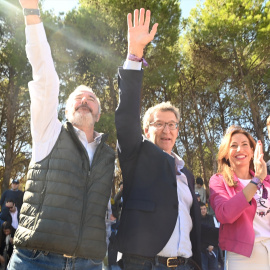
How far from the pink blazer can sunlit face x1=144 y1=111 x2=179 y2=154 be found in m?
0.46

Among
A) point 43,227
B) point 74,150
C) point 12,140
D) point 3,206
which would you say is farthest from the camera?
point 12,140

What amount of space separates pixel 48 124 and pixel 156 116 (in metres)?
0.72

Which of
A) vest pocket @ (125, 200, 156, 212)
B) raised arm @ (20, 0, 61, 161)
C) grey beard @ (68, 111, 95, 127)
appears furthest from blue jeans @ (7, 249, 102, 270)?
grey beard @ (68, 111, 95, 127)

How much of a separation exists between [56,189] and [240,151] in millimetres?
1322

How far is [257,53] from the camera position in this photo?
1404 centimetres

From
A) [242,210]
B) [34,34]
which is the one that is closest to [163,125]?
[242,210]

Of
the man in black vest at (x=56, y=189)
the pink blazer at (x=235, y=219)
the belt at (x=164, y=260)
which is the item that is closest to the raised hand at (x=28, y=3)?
the man in black vest at (x=56, y=189)

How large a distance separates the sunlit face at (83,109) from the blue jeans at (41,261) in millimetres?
841

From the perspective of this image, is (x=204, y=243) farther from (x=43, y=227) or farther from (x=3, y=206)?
(x=3, y=206)

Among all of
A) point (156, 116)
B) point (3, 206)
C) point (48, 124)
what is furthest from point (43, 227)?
point (3, 206)

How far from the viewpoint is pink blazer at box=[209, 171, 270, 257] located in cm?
190

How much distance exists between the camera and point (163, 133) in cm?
211

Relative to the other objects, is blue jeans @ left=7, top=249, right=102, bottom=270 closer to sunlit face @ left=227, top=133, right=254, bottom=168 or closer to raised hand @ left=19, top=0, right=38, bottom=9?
sunlit face @ left=227, top=133, right=254, bottom=168

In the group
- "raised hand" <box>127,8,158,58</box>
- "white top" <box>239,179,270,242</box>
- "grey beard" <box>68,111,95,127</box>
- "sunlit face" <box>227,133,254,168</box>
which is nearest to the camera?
"raised hand" <box>127,8,158,58</box>
